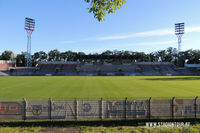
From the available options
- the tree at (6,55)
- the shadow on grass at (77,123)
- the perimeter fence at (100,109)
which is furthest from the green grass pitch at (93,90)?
the tree at (6,55)

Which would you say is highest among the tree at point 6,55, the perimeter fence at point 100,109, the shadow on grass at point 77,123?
the tree at point 6,55

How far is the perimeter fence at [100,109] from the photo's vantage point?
707 cm

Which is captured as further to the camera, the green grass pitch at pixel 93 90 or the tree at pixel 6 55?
the tree at pixel 6 55

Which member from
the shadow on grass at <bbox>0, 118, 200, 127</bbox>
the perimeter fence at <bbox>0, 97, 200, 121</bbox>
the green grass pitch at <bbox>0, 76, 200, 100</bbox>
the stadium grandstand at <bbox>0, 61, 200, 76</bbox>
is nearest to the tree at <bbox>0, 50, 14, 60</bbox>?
the stadium grandstand at <bbox>0, 61, 200, 76</bbox>

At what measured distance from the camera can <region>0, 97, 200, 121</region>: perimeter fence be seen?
707 centimetres

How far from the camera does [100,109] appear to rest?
7.25 m

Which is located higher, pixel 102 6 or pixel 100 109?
pixel 102 6

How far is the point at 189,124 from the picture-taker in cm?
674

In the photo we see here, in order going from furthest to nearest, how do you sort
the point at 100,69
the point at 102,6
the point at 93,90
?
1. the point at 100,69
2. the point at 93,90
3. the point at 102,6

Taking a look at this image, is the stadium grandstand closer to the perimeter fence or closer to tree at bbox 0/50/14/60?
tree at bbox 0/50/14/60

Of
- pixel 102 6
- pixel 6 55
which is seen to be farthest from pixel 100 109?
pixel 6 55

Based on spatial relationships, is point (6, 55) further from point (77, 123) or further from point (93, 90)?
point (77, 123)

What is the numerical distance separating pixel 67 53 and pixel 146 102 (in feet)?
358

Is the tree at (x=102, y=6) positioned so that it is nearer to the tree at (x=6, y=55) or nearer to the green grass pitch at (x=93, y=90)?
the green grass pitch at (x=93, y=90)
